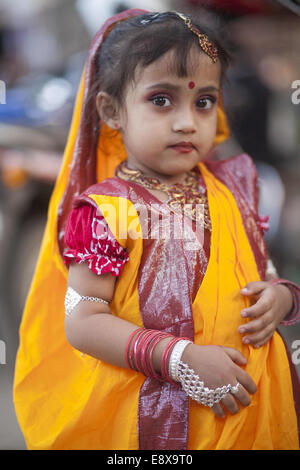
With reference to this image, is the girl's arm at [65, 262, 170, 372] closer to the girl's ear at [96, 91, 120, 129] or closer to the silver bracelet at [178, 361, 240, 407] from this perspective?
the silver bracelet at [178, 361, 240, 407]

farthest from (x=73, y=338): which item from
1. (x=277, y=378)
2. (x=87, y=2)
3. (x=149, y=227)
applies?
(x=87, y=2)

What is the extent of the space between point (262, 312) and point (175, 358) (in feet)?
0.66

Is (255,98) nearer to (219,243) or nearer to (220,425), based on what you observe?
(219,243)

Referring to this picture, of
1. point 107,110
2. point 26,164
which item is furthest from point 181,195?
point 26,164

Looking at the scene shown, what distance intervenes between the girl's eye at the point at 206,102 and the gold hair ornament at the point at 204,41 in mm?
64

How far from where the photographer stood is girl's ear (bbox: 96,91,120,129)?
2.99 feet

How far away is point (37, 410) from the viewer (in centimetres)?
97

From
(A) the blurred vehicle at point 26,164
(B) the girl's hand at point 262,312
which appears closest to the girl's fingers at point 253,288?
(B) the girl's hand at point 262,312

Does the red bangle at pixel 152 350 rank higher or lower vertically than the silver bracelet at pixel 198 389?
higher

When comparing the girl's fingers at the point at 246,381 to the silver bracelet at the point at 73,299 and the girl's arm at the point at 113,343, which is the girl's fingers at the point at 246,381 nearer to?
the girl's arm at the point at 113,343

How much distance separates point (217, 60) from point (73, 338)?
1.79ft

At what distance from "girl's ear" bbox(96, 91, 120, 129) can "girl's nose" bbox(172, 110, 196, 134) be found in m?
0.13

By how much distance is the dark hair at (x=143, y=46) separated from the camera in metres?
0.82

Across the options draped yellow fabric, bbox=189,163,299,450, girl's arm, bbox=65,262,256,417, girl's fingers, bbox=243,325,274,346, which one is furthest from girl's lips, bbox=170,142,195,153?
girl's fingers, bbox=243,325,274,346
